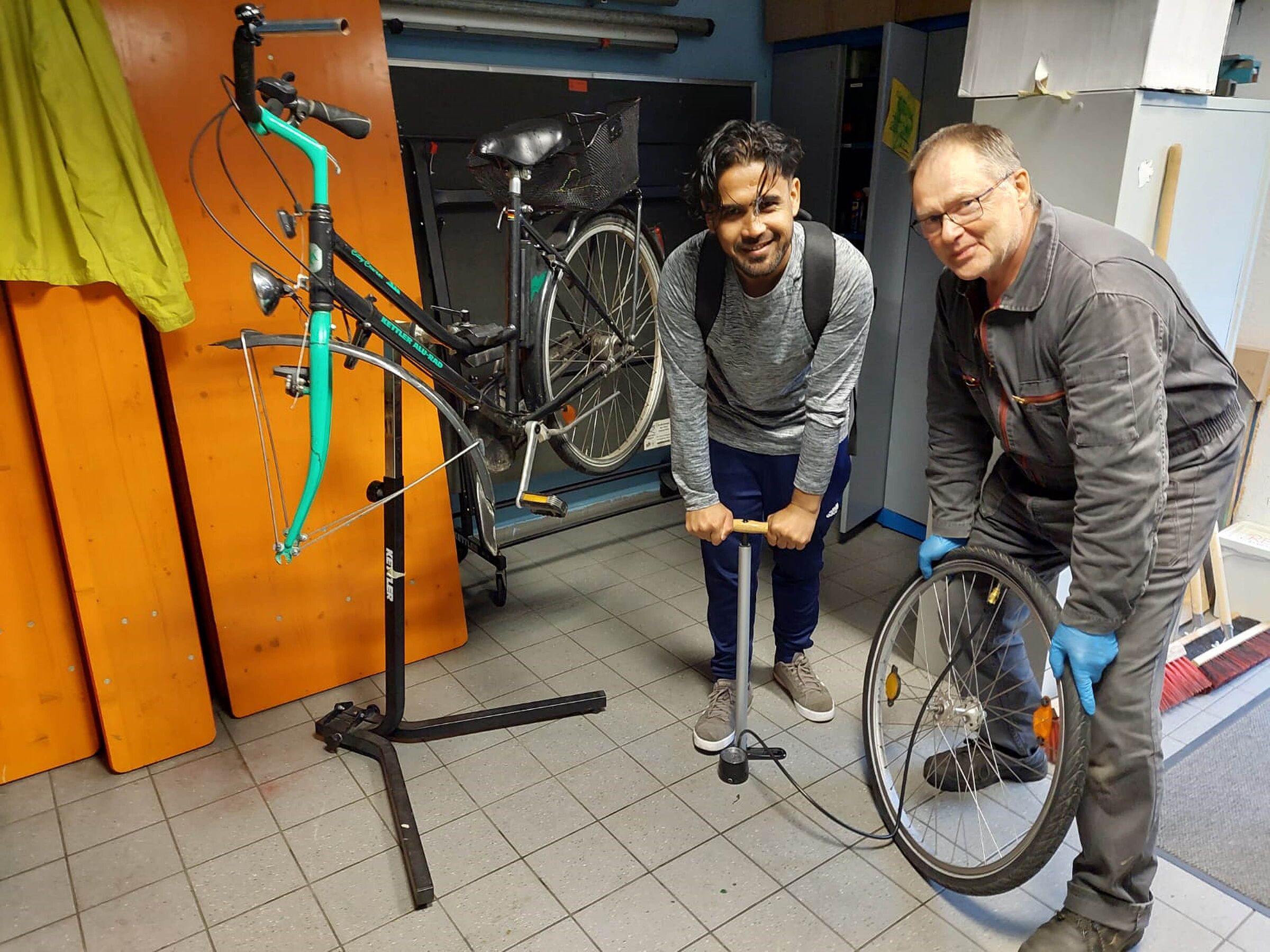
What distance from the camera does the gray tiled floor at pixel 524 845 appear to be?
169 cm

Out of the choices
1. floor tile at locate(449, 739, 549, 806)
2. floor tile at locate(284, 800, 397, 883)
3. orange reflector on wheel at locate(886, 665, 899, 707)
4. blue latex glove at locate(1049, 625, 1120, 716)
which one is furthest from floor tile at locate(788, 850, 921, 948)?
floor tile at locate(284, 800, 397, 883)

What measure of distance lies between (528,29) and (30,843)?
2652 mm

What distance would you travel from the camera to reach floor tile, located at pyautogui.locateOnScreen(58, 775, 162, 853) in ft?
6.40

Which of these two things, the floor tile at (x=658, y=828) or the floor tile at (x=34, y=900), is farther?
the floor tile at (x=658, y=828)

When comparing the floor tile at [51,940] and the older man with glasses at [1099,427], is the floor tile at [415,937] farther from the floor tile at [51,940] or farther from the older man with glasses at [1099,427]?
the older man with glasses at [1099,427]

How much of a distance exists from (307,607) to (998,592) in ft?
5.72

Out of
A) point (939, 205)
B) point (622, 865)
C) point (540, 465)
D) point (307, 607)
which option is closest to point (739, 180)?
point (939, 205)

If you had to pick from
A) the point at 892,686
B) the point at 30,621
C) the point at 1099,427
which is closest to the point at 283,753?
the point at 30,621

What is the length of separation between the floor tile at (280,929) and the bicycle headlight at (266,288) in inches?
46.2

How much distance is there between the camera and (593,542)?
339 cm

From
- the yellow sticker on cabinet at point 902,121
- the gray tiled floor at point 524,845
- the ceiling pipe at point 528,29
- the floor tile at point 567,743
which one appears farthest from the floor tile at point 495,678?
the yellow sticker on cabinet at point 902,121

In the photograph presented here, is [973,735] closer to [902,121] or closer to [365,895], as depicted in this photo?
[365,895]

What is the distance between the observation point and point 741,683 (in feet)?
6.53

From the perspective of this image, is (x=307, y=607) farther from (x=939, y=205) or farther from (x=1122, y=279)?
(x=1122, y=279)
